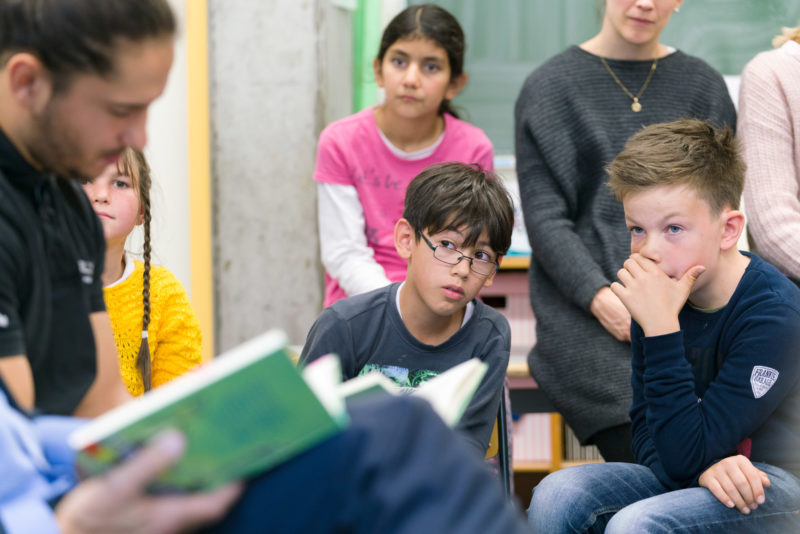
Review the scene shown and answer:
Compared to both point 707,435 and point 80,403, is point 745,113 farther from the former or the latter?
point 80,403

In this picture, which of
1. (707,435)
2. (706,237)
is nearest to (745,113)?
(706,237)

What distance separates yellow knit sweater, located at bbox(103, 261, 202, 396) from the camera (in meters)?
1.73

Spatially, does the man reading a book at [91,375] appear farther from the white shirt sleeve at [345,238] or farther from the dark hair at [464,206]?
the white shirt sleeve at [345,238]

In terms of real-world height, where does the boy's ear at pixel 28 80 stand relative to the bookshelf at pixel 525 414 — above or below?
above

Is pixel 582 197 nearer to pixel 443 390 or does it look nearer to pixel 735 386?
pixel 735 386

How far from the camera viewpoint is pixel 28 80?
3.04ft

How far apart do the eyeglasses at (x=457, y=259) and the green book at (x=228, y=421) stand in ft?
3.31

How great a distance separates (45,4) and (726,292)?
116 centimetres

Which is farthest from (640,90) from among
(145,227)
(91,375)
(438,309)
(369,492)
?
(369,492)

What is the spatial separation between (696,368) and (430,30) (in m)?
1.20

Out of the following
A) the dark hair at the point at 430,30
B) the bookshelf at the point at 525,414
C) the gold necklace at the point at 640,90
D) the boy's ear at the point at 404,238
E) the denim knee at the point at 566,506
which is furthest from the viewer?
the bookshelf at the point at 525,414

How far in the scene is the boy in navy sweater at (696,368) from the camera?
141 cm

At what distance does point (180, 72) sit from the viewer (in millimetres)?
2902

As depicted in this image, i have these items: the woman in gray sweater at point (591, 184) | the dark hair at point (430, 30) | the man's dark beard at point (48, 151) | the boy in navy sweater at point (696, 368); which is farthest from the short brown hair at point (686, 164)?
the man's dark beard at point (48, 151)
